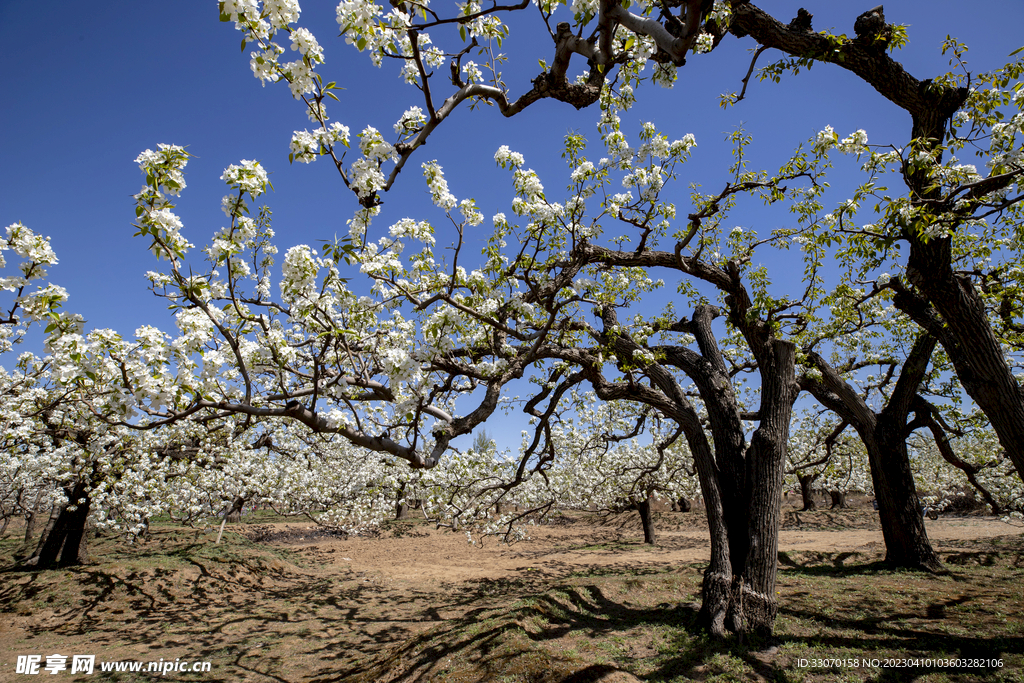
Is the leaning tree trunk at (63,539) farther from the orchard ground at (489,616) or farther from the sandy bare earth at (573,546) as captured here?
the sandy bare earth at (573,546)

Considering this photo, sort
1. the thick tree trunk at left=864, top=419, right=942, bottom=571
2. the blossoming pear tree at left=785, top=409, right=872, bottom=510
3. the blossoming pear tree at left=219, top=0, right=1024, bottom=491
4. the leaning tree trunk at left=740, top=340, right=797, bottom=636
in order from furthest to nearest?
the blossoming pear tree at left=785, top=409, right=872, bottom=510 → the thick tree trunk at left=864, top=419, right=942, bottom=571 → the leaning tree trunk at left=740, top=340, right=797, bottom=636 → the blossoming pear tree at left=219, top=0, right=1024, bottom=491

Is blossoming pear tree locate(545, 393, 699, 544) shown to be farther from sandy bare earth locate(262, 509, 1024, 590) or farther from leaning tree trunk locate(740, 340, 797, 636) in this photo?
leaning tree trunk locate(740, 340, 797, 636)

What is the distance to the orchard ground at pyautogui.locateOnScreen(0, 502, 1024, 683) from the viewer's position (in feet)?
19.3

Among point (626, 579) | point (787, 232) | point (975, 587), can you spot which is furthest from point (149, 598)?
point (975, 587)

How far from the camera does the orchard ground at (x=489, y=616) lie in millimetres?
5883

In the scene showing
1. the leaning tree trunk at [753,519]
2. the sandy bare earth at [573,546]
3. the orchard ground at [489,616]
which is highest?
the leaning tree trunk at [753,519]

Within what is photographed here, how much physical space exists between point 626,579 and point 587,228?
9.28 meters

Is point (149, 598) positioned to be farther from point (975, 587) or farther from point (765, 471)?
point (975, 587)

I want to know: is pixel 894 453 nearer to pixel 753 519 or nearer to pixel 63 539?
pixel 753 519

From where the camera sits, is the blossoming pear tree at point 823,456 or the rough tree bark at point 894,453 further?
the blossoming pear tree at point 823,456

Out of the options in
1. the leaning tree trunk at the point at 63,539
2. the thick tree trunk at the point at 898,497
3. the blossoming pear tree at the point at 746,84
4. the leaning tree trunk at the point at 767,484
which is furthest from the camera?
the leaning tree trunk at the point at 63,539

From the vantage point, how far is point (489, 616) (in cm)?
801

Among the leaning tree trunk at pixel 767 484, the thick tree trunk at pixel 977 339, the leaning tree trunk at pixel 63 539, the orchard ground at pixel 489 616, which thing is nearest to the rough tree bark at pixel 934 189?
the thick tree trunk at pixel 977 339

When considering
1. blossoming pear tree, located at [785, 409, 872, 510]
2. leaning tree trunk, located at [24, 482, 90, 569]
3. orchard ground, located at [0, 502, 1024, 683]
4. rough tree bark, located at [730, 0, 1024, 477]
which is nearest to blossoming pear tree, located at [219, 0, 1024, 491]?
rough tree bark, located at [730, 0, 1024, 477]
